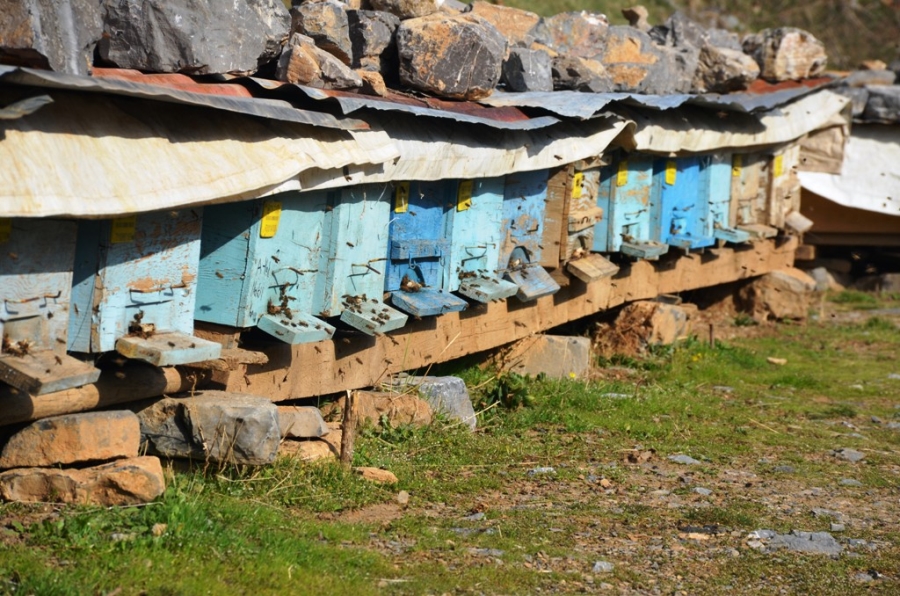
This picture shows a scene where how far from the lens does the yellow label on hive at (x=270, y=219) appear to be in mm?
5977

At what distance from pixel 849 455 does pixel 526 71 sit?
362 cm

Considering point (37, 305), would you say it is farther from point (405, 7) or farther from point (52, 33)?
point (405, 7)

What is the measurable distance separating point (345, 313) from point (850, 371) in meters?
6.05

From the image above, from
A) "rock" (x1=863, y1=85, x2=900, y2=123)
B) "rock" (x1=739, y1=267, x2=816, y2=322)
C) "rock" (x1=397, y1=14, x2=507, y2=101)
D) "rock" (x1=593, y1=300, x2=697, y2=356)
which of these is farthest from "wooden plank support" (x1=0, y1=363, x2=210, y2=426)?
"rock" (x1=863, y1=85, x2=900, y2=123)

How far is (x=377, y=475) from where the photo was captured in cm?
620

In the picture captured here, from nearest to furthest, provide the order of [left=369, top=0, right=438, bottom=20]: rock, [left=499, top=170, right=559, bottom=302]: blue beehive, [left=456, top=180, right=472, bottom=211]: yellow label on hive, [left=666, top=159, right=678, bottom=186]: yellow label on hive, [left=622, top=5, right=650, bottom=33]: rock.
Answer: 1. [left=456, top=180, right=472, bottom=211]: yellow label on hive
2. [left=369, top=0, right=438, bottom=20]: rock
3. [left=499, top=170, right=559, bottom=302]: blue beehive
4. [left=666, top=159, right=678, bottom=186]: yellow label on hive
5. [left=622, top=5, right=650, bottom=33]: rock

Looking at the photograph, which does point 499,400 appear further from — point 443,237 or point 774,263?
point 774,263

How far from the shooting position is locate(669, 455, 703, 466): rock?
7.43 m

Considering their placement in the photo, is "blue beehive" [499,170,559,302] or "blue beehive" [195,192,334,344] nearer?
"blue beehive" [195,192,334,344]

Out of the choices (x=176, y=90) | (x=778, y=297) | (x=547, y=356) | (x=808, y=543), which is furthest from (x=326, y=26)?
(x=778, y=297)

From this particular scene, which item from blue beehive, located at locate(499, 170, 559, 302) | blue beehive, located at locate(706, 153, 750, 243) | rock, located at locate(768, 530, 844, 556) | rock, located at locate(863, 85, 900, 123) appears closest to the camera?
rock, located at locate(768, 530, 844, 556)

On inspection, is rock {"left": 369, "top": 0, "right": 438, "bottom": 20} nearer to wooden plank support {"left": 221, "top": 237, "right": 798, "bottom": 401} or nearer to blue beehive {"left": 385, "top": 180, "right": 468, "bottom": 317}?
blue beehive {"left": 385, "top": 180, "right": 468, "bottom": 317}

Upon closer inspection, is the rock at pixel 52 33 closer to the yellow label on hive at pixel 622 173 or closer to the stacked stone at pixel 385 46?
the stacked stone at pixel 385 46

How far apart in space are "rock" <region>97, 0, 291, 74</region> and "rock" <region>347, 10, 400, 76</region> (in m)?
1.36
